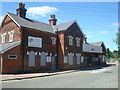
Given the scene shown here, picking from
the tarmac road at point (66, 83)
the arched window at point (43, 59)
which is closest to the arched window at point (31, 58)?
the arched window at point (43, 59)

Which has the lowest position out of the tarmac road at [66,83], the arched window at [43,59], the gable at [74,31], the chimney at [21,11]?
the tarmac road at [66,83]

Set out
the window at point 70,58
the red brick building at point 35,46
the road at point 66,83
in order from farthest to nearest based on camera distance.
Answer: the window at point 70,58 → the red brick building at point 35,46 → the road at point 66,83

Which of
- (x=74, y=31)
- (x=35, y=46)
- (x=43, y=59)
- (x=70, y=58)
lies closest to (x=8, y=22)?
(x=35, y=46)

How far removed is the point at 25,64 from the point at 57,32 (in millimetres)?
9019

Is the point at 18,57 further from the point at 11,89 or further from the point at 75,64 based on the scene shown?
the point at 75,64

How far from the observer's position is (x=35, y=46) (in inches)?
828

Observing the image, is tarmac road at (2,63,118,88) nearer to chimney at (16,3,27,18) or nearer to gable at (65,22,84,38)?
gable at (65,22,84,38)

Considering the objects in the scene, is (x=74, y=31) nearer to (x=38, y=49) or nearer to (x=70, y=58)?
(x=70, y=58)

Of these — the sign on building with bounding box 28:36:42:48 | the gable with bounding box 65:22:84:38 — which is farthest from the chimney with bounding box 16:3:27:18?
the gable with bounding box 65:22:84:38

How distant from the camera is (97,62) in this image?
3838 centimetres

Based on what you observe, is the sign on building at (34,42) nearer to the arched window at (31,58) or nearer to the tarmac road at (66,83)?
the arched window at (31,58)

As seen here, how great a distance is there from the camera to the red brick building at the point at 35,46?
1855 centimetres

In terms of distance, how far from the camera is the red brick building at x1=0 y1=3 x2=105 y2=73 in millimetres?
18547

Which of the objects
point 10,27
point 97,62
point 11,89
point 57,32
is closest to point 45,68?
point 57,32
